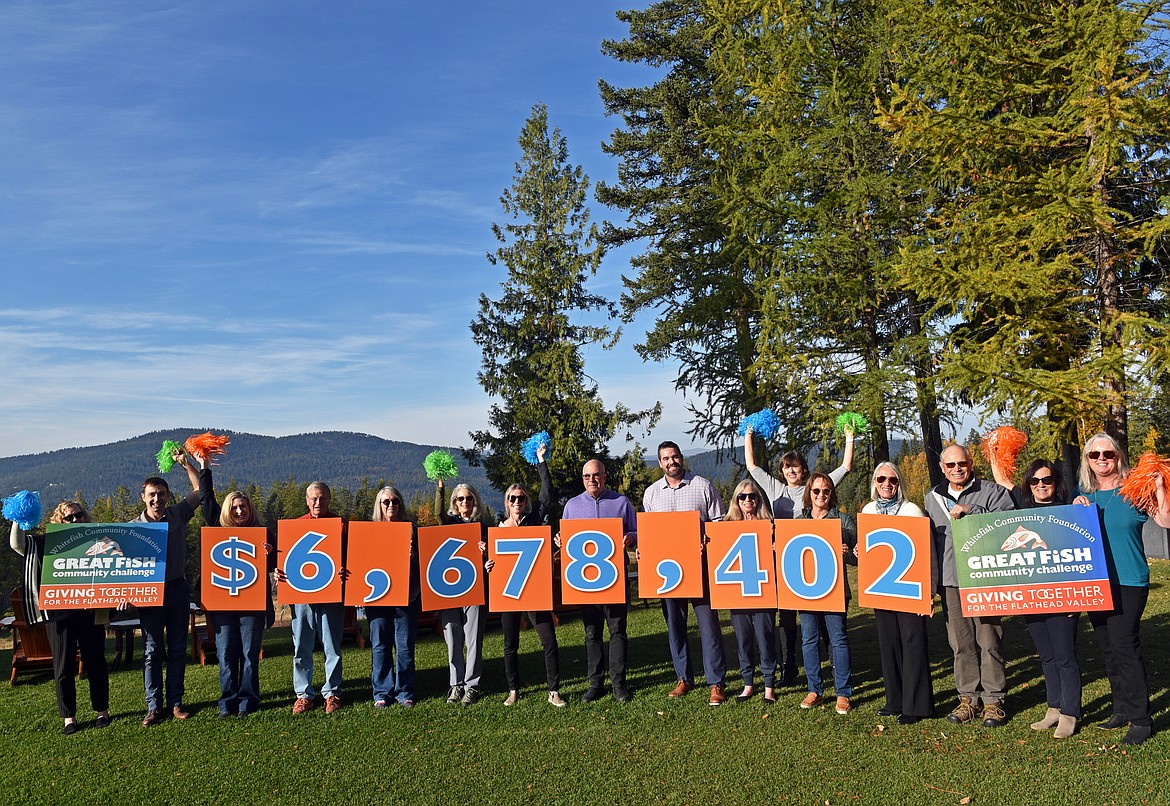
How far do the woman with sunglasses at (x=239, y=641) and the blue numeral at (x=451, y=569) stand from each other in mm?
1505

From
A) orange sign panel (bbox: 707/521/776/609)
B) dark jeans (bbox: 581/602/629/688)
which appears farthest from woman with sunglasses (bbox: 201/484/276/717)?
orange sign panel (bbox: 707/521/776/609)

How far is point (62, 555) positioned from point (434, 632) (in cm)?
634

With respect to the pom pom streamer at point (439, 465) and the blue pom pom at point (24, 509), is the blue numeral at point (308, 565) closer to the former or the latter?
the pom pom streamer at point (439, 465)

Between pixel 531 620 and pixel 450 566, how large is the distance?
36.4 inches

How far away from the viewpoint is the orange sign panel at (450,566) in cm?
826

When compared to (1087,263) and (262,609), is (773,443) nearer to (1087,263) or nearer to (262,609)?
(1087,263)

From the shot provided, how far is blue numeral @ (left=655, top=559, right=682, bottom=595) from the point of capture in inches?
324

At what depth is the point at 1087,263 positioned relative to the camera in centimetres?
1198

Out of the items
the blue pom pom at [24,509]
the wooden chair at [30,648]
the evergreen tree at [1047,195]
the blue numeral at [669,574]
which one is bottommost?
the wooden chair at [30,648]

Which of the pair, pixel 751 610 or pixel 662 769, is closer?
pixel 662 769

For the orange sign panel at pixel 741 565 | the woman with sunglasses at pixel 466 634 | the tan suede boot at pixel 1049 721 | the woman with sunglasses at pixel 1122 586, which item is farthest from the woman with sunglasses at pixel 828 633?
the woman with sunglasses at pixel 466 634

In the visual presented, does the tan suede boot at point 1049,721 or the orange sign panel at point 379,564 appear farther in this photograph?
the orange sign panel at point 379,564

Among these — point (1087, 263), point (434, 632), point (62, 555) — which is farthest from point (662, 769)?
point (1087, 263)

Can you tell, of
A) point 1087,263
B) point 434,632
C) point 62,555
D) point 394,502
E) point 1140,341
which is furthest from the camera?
point 434,632
